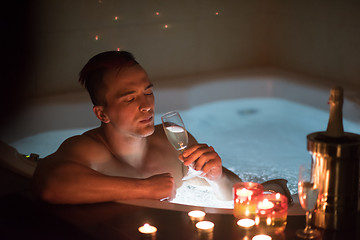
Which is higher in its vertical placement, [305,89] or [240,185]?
[305,89]

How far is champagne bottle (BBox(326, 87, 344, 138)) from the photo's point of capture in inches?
48.9

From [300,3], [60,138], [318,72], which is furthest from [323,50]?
[60,138]

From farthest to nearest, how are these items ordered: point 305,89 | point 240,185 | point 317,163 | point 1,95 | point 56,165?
1. point 305,89
2. point 1,95
3. point 56,165
4. point 240,185
5. point 317,163

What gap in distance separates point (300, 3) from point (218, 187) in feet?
9.02

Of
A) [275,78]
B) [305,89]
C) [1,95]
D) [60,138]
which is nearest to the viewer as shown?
[60,138]

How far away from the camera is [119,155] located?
1886 millimetres

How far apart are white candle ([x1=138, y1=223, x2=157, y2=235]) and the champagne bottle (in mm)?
477

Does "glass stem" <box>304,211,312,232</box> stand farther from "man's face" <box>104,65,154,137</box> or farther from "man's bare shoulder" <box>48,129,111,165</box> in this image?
"man's bare shoulder" <box>48,129,111,165</box>

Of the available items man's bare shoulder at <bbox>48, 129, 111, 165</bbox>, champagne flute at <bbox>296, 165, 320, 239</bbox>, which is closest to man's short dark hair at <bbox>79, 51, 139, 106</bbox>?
man's bare shoulder at <bbox>48, 129, 111, 165</bbox>

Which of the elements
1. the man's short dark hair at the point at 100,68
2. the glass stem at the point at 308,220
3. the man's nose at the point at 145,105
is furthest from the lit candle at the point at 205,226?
the man's short dark hair at the point at 100,68

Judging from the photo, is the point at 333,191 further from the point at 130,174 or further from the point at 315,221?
the point at 130,174

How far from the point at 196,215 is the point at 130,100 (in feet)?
1.65

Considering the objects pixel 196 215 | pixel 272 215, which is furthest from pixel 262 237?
pixel 196 215

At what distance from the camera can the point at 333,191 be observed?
1304 mm
